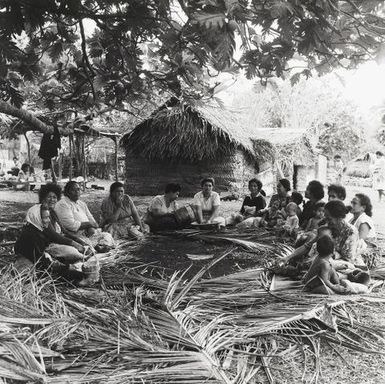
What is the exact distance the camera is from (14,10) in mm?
3074

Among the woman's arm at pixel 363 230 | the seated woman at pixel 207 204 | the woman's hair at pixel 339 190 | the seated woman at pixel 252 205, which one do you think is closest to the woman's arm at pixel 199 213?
the seated woman at pixel 207 204

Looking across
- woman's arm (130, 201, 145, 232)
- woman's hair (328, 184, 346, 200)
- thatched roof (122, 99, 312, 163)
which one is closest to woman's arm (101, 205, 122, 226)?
woman's arm (130, 201, 145, 232)

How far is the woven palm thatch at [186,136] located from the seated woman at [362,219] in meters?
8.49

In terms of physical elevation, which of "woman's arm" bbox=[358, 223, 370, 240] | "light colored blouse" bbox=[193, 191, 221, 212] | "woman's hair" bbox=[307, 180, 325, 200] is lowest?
"woman's arm" bbox=[358, 223, 370, 240]

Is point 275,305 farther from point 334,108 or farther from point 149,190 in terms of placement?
point 334,108

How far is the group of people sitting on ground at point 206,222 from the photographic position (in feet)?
15.4

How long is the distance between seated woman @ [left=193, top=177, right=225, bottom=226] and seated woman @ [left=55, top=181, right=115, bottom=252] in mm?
2003

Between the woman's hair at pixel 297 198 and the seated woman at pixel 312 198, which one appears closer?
the seated woman at pixel 312 198

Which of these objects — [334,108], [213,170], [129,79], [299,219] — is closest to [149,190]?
[213,170]

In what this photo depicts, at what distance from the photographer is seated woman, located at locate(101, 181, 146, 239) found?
23.0 ft

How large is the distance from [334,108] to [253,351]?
3104 cm

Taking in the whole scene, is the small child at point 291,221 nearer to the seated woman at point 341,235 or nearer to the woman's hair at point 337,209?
the seated woman at point 341,235

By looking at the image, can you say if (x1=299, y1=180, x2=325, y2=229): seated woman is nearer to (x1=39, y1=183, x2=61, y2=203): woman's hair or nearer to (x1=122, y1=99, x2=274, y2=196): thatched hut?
(x1=39, y1=183, x2=61, y2=203): woman's hair

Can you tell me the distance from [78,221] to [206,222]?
2396 millimetres
